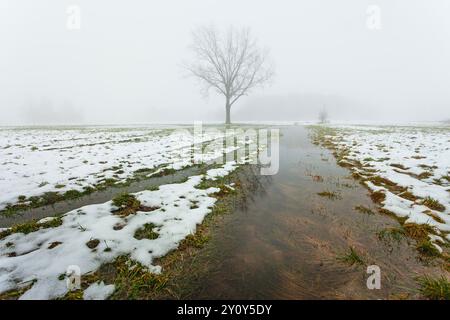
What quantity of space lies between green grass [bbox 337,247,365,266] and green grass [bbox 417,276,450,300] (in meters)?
0.67

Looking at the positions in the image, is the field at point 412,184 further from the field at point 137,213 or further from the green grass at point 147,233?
the green grass at point 147,233

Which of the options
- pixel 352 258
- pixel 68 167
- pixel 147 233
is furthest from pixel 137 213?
pixel 68 167

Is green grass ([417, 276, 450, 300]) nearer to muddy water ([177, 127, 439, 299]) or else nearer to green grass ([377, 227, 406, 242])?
muddy water ([177, 127, 439, 299])

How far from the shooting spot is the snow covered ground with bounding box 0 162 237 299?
2760 mm

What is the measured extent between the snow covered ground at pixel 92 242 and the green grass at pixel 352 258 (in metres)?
2.60

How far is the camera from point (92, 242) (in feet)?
11.7

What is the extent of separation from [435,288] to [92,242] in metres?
4.94

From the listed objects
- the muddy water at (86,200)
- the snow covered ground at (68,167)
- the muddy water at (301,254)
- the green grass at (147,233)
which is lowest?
the muddy water at (301,254)

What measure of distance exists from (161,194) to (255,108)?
97169 mm

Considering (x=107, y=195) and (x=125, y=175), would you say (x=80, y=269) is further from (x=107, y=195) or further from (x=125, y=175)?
(x=125, y=175)

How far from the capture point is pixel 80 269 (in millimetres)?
2963

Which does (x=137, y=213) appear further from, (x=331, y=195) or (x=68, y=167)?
(x=68, y=167)

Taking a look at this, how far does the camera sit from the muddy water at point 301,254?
2.71 m

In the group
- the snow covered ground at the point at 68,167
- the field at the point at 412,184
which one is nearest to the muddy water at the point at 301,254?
the field at the point at 412,184
